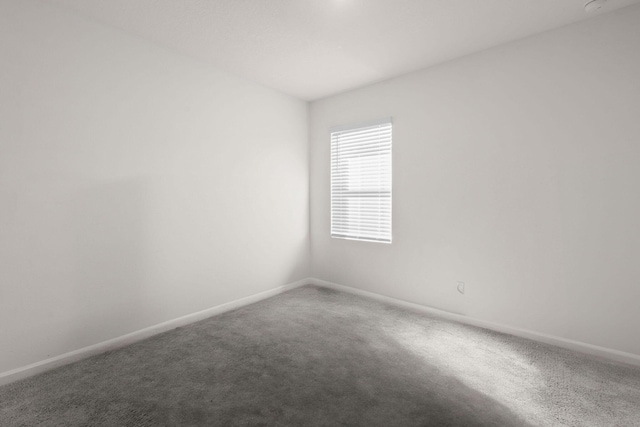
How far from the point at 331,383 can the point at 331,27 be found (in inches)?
114

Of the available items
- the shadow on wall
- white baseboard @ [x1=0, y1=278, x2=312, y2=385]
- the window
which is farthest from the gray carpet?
the window

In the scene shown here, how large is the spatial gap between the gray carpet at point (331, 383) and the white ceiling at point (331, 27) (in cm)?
283

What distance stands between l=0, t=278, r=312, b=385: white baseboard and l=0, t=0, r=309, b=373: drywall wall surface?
0.05 metres

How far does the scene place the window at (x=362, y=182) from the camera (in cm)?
385

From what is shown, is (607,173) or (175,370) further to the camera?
(607,173)

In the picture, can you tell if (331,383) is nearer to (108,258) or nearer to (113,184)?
(108,258)

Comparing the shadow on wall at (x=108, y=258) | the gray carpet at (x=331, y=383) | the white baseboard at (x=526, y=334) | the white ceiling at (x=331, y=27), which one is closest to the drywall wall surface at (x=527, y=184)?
the white baseboard at (x=526, y=334)

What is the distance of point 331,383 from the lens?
213 centimetres

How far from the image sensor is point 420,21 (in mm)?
2572

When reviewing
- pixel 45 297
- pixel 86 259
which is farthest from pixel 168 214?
pixel 45 297

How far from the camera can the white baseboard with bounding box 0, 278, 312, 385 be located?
2.23 m

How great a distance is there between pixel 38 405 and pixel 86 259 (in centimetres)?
105

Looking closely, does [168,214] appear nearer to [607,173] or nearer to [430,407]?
[430,407]

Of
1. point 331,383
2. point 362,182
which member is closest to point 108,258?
point 331,383
